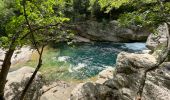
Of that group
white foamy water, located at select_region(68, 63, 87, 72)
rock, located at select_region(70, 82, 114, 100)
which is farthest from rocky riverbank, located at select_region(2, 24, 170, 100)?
white foamy water, located at select_region(68, 63, 87, 72)

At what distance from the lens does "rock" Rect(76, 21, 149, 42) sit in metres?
40.1

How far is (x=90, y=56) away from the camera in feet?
109

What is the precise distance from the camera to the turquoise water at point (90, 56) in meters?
26.6

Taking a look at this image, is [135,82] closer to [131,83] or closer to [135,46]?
[131,83]

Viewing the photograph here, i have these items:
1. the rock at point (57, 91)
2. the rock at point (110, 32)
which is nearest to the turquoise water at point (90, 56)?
the rock at point (110, 32)

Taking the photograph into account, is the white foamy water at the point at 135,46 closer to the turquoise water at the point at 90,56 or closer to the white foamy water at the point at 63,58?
the turquoise water at the point at 90,56

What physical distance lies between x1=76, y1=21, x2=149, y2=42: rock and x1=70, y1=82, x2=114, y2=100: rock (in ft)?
83.5

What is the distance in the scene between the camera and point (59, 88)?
1986 centimetres

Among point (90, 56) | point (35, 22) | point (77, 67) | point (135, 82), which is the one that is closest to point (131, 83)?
point (135, 82)

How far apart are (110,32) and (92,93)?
2715 centimetres

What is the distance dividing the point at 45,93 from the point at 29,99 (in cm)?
571

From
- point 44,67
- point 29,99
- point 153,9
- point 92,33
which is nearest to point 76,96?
point 29,99

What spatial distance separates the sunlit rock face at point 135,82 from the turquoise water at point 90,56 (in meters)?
9.93

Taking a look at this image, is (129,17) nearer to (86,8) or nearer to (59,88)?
(59,88)
